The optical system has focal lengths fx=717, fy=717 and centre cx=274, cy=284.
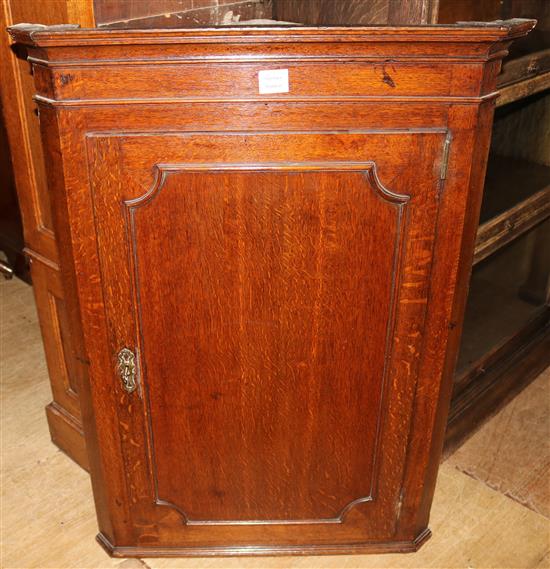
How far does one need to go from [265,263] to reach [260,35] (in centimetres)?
52

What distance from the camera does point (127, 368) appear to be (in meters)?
1.78

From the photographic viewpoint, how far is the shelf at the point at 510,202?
2.24 metres

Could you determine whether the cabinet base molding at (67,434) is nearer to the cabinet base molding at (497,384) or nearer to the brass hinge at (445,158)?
the cabinet base molding at (497,384)

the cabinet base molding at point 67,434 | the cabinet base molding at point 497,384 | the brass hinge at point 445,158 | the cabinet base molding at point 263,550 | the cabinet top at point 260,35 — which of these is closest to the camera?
the cabinet top at point 260,35

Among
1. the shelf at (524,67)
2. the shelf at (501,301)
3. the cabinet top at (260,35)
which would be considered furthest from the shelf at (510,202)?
the cabinet top at (260,35)

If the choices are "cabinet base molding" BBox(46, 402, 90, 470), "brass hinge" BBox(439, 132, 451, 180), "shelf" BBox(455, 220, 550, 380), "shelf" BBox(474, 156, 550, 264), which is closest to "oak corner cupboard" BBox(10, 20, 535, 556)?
"brass hinge" BBox(439, 132, 451, 180)

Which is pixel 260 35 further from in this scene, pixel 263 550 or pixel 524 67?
pixel 263 550

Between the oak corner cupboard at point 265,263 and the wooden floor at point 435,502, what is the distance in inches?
5.9

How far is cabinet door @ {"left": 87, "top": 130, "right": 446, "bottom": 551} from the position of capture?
1.55m

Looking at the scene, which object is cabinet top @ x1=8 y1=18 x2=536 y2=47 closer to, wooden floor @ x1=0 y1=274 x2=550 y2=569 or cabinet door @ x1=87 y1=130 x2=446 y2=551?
cabinet door @ x1=87 y1=130 x2=446 y2=551

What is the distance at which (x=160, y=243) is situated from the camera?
163 centimetres

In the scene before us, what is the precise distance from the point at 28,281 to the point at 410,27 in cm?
285

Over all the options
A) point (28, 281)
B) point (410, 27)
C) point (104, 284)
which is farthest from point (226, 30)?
point (28, 281)

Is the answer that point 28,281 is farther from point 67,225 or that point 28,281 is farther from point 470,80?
point 470,80
